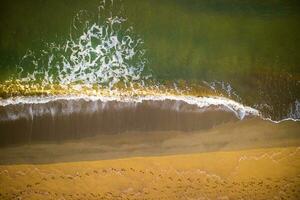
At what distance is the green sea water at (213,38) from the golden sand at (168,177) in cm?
35

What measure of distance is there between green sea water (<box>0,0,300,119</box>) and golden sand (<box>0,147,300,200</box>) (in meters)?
0.35

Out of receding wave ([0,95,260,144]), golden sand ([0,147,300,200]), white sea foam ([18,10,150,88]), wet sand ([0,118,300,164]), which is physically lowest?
golden sand ([0,147,300,200])

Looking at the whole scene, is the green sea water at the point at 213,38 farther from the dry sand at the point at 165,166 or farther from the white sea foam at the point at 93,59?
the dry sand at the point at 165,166

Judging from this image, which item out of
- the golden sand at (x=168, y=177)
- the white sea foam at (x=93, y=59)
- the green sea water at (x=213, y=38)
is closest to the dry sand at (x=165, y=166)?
the golden sand at (x=168, y=177)

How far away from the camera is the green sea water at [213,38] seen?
2.45 m

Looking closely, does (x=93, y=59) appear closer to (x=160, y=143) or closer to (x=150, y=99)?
(x=150, y=99)

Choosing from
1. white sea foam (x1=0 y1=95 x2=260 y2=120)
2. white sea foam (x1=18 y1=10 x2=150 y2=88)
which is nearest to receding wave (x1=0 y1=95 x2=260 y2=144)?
white sea foam (x1=0 y1=95 x2=260 y2=120)

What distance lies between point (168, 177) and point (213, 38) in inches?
36.0

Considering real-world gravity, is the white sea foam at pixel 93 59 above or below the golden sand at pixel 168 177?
above

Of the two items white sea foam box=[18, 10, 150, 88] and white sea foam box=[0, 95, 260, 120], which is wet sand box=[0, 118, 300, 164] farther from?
white sea foam box=[18, 10, 150, 88]

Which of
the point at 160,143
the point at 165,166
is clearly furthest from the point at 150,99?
the point at 165,166

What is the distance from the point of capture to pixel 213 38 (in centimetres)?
254

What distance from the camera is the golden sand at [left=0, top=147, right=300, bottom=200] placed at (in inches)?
93.7

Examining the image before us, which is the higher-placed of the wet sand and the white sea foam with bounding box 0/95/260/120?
the white sea foam with bounding box 0/95/260/120
